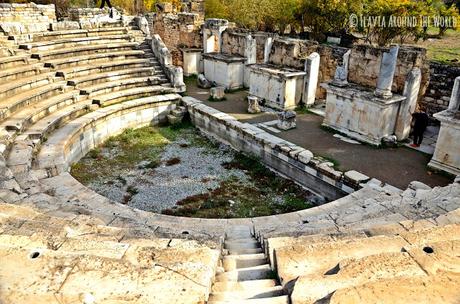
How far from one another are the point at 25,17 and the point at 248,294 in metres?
13.9

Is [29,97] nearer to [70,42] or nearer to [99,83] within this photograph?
[99,83]

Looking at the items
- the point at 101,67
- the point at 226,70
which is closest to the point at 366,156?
the point at 226,70

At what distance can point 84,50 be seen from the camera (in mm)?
13320

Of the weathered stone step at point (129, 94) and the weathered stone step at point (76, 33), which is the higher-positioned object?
the weathered stone step at point (76, 33)

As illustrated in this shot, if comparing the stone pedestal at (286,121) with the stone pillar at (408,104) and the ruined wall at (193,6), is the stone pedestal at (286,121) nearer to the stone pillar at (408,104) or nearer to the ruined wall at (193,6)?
the stone pillar at (408,104)

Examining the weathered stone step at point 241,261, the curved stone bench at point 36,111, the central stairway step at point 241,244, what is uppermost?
the curved stone bench at point 36,111

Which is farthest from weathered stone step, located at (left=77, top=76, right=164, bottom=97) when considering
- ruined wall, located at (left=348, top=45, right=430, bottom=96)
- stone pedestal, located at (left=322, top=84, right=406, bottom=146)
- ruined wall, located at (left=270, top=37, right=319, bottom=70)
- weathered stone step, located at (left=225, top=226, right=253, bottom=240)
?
weathered stone step, located at (left=225, top=226, right=253, bottom=240)

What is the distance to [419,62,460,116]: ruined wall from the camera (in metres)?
10.8

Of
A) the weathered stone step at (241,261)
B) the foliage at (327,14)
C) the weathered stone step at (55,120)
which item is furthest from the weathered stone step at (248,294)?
the foliage at (327,14)

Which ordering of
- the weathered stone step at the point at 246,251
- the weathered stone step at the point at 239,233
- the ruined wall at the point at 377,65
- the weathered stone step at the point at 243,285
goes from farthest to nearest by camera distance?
the ruined wall at the point at 377,65 → the weathered stone step at the point at 239,233 → the weathered stone step at the point at 246,251 → the weathered stone step at the point at 243,285

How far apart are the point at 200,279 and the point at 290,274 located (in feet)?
2.61

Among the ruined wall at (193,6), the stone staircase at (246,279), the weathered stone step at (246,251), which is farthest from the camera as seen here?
the ruined wall at (193,6)

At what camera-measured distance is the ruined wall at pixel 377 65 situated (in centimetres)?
1046

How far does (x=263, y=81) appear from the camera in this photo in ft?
43.7
